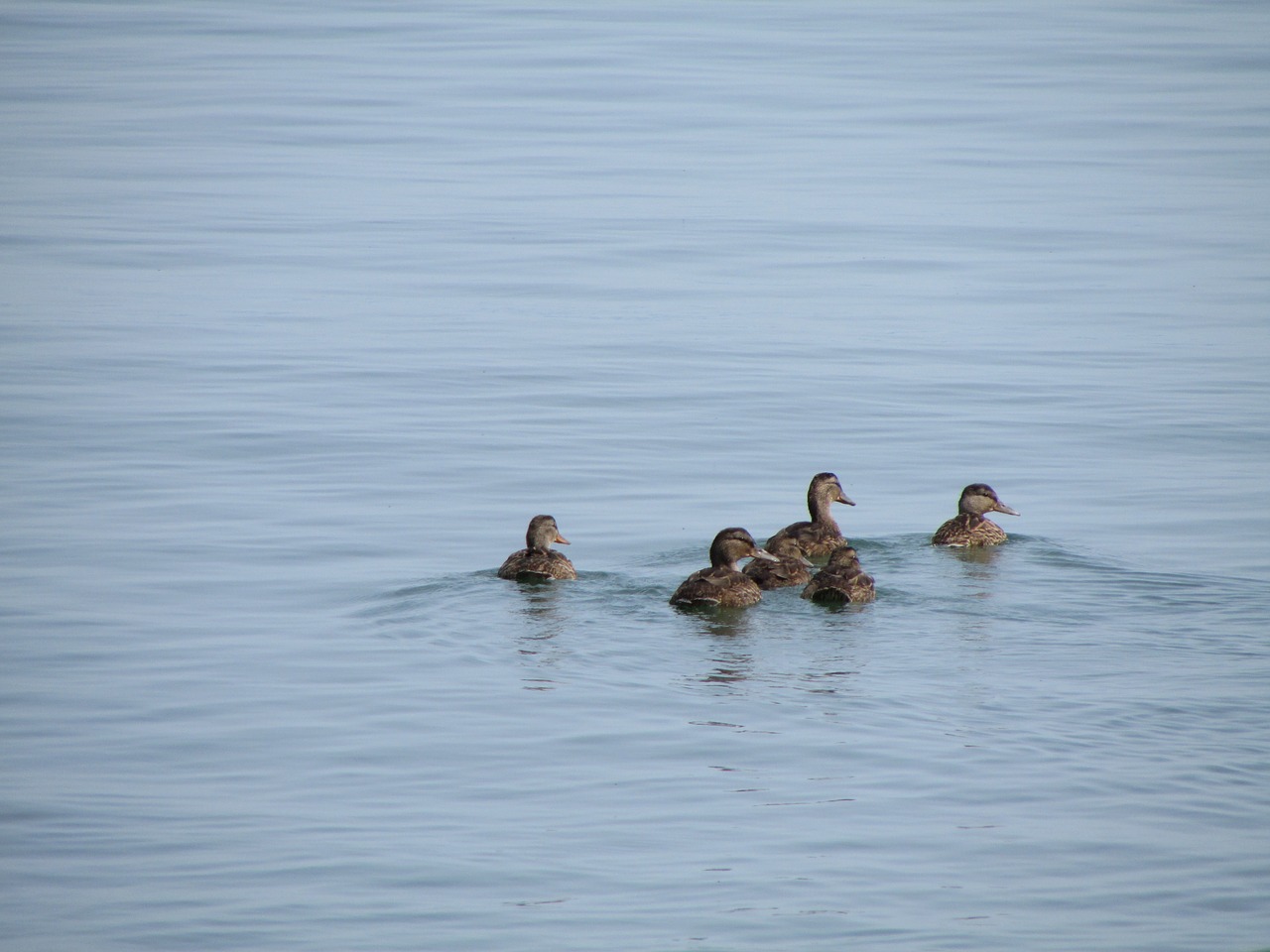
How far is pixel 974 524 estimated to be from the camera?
480 inches

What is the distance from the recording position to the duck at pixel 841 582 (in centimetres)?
→ 1072

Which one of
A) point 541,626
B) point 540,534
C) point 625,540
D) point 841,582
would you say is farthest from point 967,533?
point 541,626

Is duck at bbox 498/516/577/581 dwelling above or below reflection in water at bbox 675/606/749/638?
above

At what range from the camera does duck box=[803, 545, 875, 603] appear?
10719mm

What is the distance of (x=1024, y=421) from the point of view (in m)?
16.1

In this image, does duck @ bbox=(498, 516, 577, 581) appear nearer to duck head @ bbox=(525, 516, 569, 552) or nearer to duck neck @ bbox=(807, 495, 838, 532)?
duck head @ bbox=(525, 516, 569, 552)

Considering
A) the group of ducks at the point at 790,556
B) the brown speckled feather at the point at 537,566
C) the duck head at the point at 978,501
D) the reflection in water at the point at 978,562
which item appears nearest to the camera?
the group of ducks at the point at 790,556

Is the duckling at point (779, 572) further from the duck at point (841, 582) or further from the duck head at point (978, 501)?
the duck head at point (978, 501)

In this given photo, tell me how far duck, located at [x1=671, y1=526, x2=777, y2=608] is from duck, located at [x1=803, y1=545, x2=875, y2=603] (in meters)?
0.36

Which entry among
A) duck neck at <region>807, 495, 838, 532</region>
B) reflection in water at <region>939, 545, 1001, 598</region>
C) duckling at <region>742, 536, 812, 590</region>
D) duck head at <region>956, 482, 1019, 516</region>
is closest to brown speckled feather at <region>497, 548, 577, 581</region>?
duckling at <region>742, 536, 812, 590</region>

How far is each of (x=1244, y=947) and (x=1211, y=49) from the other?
39419mm

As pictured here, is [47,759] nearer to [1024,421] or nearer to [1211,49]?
[1024,421]

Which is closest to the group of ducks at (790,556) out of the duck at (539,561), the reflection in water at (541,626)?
the duck at (539,561)

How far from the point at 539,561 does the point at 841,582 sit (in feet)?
5.63
